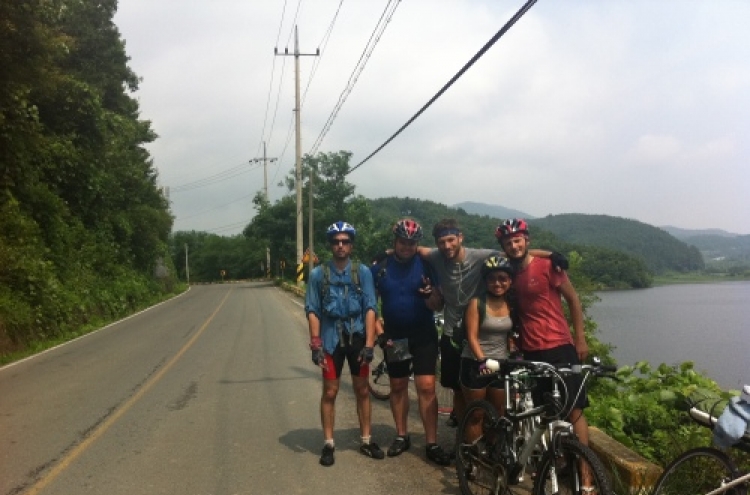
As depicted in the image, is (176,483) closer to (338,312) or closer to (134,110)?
(338,312)

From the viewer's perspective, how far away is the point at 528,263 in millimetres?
4828

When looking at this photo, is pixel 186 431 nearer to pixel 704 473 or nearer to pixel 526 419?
pixel 526 419

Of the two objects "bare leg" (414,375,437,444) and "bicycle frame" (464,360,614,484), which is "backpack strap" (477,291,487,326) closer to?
"bicycle frame" (464,360,614,484)

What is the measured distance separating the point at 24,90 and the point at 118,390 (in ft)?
31.9

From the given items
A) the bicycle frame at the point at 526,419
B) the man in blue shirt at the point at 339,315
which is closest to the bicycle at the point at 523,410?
the bicycle frame at the point at 526,419

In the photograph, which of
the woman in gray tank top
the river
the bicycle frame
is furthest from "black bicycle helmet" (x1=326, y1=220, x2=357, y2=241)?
the river

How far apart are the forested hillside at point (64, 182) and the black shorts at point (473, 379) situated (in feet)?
43.6

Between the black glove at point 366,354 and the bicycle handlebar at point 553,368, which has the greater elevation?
the bicycle handlebar at point 553,368

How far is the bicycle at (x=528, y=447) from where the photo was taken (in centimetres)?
366

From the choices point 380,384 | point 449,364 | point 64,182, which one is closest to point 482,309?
point 449,364

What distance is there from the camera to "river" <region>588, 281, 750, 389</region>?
972cm

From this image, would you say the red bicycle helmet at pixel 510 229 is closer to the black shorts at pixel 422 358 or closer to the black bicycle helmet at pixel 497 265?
the black bicycle helmet at pixel 497 265

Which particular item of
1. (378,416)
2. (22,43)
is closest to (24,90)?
(22,43)

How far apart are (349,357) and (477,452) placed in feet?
4.73
